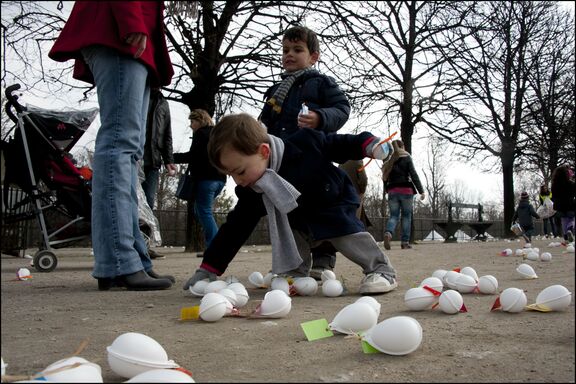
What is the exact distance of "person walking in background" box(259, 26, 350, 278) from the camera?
3.15 metres

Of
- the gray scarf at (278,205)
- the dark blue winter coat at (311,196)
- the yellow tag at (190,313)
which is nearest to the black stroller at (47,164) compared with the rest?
the dark blue winter coat at (311,196)

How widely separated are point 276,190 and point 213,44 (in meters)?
6.33

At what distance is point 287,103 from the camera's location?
3.26 metres

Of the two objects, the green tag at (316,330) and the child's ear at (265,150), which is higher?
the child's ear at (265,150)

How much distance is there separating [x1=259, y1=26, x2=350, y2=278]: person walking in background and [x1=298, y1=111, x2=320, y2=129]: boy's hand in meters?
0.31

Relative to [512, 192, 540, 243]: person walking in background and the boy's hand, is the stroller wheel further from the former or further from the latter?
[512, 192, 540, 243]: person walking in background

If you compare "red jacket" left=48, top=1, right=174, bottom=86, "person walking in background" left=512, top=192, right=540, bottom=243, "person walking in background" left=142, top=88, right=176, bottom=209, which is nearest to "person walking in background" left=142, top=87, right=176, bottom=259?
"person walking in background" left=142, top=88, right=176, bottom=209

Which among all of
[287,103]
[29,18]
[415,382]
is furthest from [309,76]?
[29,18]

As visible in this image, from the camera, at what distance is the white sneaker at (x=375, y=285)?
2.45m

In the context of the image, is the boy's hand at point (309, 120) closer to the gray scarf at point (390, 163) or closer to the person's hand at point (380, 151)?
the person's hand at point (380, 151)

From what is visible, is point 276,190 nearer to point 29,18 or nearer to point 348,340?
point 348,340

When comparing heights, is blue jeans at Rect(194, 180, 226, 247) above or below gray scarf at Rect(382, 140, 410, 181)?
below

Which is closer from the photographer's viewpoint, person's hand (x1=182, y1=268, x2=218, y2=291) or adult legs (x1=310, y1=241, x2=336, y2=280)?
person's hand (x1=182, y1=268, x2=218, y2=291)

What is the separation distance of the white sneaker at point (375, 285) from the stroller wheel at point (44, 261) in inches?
110
